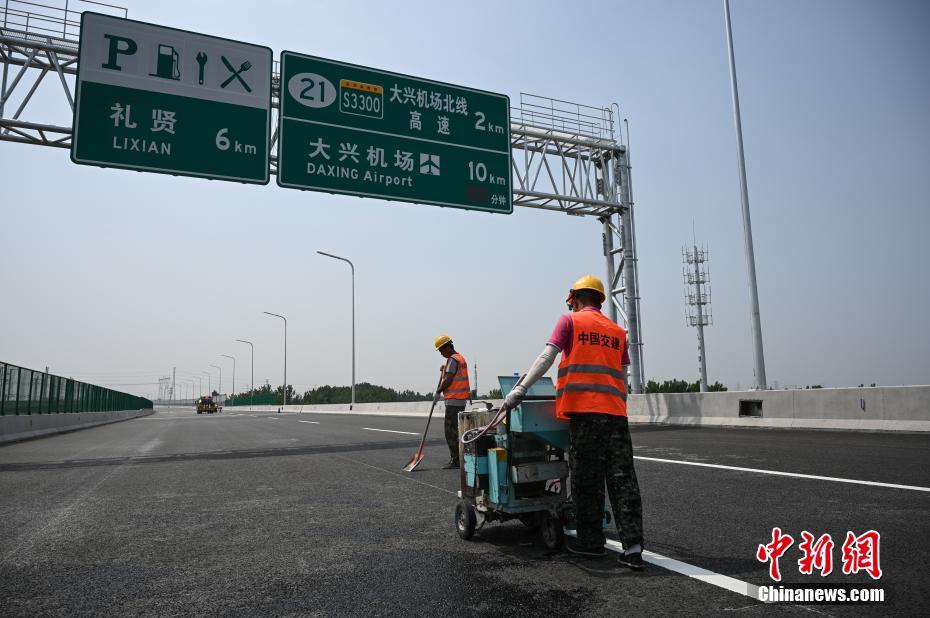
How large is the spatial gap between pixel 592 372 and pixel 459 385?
5.09 metres

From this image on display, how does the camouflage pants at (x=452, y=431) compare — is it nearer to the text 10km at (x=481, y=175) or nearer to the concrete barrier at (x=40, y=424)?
the text 10km at (x=481, y=175)

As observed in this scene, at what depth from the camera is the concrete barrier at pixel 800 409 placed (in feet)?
35.1

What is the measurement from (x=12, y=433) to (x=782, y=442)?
63.8 feet

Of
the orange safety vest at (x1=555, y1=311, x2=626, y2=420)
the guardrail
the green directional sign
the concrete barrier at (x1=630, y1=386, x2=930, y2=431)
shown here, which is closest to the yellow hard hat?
the orange safety vest at (x1=555, y1=311, x2=626, y2=420)

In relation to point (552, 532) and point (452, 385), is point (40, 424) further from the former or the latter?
point (552, 532)

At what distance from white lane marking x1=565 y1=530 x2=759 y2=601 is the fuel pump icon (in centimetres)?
1318

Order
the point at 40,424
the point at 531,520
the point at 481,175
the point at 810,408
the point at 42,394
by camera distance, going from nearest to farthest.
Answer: the point at 531,520 < the point at 810,408 < the point at 481,175 < the point at 40,424 < the point at 42,394

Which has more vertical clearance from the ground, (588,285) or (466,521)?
(588,285)

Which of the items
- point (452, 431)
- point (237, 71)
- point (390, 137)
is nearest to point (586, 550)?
point (452, 431)

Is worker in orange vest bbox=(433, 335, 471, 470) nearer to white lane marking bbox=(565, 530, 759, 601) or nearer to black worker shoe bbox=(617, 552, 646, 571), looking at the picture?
white lane marking bbox=(565, 530, 759, 601)

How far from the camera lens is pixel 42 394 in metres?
21.8

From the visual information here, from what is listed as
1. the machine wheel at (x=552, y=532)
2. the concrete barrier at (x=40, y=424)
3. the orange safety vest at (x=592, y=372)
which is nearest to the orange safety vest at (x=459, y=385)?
the machine wheel at (x=552, y=532)

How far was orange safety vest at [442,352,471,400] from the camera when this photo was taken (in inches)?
352

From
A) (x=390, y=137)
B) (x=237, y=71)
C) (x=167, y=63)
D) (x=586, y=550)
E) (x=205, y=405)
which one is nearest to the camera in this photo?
(x=586, y=550)
